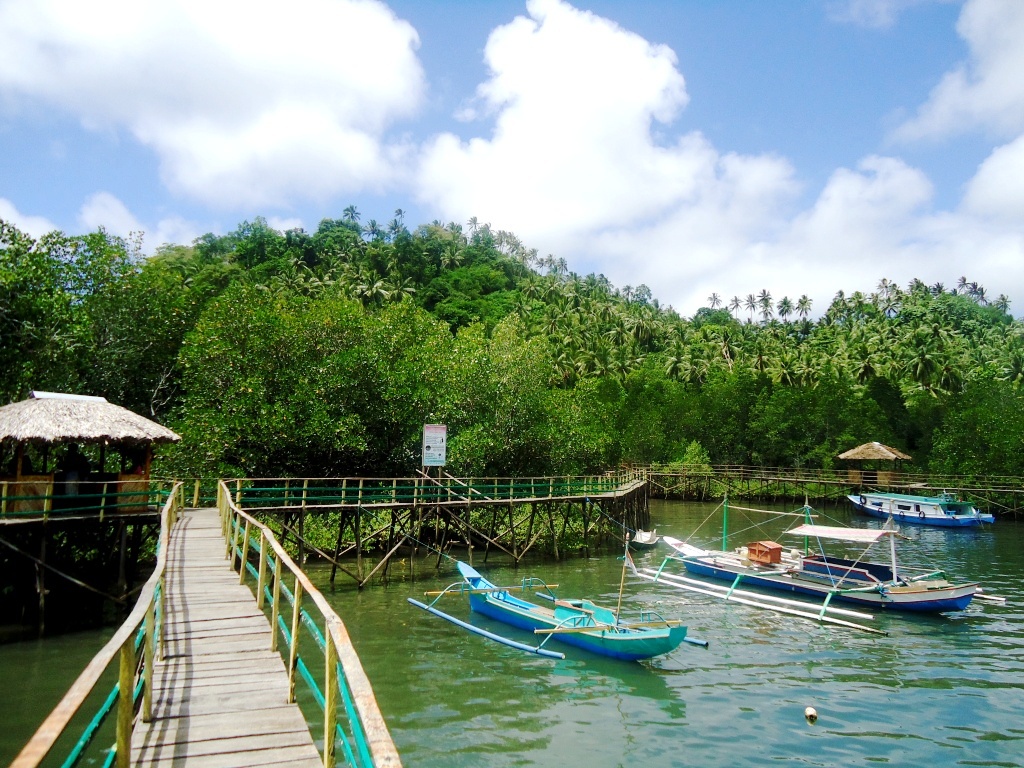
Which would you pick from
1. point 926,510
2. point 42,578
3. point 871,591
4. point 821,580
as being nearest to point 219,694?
point 42,578

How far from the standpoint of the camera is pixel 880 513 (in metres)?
48.6

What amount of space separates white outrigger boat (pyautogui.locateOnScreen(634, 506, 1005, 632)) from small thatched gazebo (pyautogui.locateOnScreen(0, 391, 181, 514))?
55.0ft

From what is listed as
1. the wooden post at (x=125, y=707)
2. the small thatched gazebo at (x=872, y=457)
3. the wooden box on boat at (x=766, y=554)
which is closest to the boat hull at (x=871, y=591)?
the wooden box on boat at (x=766, y=554)

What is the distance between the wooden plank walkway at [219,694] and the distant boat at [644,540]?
78.7 ft

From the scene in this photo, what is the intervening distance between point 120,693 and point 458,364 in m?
28.6

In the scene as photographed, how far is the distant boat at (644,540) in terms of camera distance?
1272 inches

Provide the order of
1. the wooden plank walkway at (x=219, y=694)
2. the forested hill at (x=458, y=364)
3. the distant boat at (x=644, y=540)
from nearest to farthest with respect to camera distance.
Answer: the wooden plank walkway at (x=219, y=694), the forested hill at (x=458, y=364), the distant boat at (x=644, y=540)

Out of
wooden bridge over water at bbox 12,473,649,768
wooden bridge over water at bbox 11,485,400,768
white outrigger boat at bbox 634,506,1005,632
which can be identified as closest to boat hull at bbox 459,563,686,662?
wooden bridge over water at bbox 12,473,649,768

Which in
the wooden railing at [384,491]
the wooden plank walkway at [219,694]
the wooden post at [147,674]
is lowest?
the wooden plank walkway at [219,694]

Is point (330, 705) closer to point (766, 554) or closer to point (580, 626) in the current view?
point (580, 626)

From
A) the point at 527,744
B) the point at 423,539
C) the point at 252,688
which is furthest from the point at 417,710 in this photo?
the point at 423,539

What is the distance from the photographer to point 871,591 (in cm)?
2148

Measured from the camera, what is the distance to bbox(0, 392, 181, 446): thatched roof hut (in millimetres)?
18172

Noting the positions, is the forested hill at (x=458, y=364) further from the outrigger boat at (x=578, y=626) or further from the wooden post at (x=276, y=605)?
the wooden post at (x=276, y=605)
